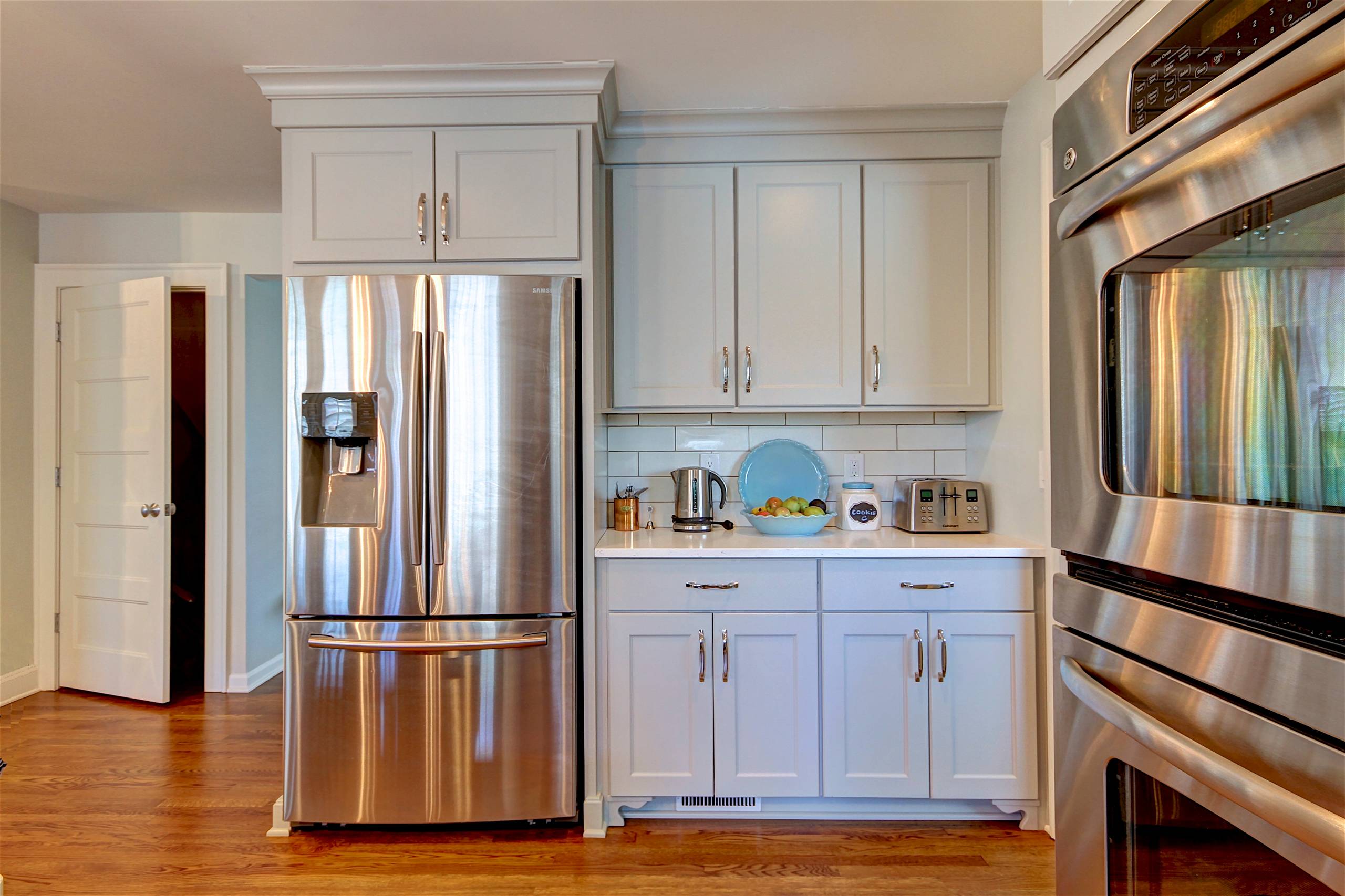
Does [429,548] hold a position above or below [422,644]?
above

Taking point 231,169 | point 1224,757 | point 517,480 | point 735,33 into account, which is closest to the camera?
point 1224,757

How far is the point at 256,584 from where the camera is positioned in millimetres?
3725

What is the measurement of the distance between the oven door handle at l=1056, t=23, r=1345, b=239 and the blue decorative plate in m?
2.02

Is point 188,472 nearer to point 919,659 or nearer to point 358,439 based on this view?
point 358,439

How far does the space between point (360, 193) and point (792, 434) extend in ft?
5.82

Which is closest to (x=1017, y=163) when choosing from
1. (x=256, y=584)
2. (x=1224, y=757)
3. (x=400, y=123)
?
(x=400, y=123)

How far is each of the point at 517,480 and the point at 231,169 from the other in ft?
6.72

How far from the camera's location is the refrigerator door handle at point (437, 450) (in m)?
2.17

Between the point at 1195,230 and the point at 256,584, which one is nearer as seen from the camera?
the point at 1195,230

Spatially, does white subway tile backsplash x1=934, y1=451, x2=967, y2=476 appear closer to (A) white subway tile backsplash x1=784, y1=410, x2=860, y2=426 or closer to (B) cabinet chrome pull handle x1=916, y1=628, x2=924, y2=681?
(A) white subway tile backsplash x1=784, y1=410, x2=860, y2=426

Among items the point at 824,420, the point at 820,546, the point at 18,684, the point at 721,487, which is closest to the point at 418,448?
the point at 721,487

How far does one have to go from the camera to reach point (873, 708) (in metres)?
2.28

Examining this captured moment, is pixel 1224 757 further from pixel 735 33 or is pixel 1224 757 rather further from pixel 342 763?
pixel 342 763

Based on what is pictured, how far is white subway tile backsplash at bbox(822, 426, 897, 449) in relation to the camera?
2.94 metres
